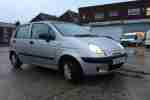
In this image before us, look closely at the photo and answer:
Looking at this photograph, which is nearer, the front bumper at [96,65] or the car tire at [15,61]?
the front bumper at [96,65]

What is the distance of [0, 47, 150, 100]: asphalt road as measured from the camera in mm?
3890

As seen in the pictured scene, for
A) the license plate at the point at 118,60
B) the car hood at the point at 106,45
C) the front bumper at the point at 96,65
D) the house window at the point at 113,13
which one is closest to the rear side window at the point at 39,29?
the car hood at the point at 106,45

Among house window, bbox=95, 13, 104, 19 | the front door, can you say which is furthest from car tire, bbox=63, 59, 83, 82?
house window, bbox=95, 13, 104, 19

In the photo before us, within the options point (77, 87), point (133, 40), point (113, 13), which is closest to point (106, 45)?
point (77, 87)

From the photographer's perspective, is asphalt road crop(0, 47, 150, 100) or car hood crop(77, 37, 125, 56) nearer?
asphalt road crop(0, 47, 150, 100)

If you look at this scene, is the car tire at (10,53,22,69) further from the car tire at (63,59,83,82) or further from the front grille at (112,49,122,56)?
the front grille at (112,49,122,56)

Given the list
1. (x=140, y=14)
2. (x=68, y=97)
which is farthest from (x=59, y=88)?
Answer: (x=140, y=14)

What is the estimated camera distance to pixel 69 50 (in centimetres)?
465

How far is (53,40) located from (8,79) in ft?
5.81

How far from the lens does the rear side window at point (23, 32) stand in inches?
243

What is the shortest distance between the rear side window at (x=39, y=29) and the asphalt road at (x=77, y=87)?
1.28 metres

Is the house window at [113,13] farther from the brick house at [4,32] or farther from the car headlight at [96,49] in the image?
the car headlight at [96,49]

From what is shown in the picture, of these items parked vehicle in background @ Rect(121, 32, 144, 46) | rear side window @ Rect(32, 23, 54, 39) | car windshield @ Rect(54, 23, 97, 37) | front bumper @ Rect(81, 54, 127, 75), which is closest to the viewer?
front bumper @ Rect(81, 54, 127, 75)

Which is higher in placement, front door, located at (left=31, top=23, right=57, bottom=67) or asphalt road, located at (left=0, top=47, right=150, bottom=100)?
front door, located at (left=31, top=23, right=57, bottom=67)
